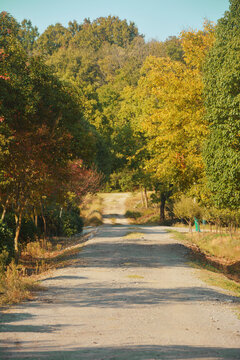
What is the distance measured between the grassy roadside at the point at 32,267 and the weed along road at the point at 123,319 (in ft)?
1.26

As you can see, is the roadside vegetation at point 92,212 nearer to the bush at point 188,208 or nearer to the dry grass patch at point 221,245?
the bush at point 188,208

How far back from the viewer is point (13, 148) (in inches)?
550

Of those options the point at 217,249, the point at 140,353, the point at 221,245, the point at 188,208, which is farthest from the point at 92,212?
the point at 140,353

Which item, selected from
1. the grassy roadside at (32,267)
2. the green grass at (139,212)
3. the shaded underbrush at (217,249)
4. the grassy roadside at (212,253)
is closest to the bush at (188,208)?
the grassy roadside at (212,253)

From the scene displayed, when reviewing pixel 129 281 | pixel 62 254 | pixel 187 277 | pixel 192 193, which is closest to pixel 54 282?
pixel 129 281

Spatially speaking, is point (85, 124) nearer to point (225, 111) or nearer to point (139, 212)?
point (225, 111)

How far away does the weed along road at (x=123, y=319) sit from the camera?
5.39 metres

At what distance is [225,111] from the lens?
50.7ft

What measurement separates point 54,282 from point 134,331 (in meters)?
5.10

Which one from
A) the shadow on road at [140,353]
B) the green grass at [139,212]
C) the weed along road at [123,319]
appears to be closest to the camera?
the shadow on road at [140,353]

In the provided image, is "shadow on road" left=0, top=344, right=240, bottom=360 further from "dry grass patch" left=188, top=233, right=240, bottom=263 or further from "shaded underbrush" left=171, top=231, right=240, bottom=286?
"dry grass patch" left=188, top=233, right=240, bottom=263

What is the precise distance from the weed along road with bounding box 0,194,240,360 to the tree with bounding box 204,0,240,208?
3.87 metres

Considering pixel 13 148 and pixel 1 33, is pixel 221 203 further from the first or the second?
pixel 1 33

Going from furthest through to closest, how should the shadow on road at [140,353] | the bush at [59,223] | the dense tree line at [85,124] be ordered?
the bush at [59,223]
the dense tree line at [85,124]
the shadow on road at [140,353]
